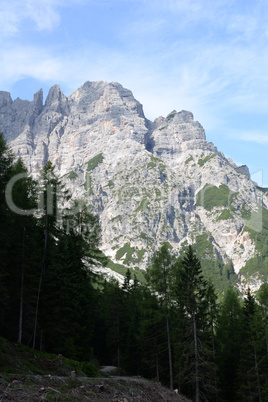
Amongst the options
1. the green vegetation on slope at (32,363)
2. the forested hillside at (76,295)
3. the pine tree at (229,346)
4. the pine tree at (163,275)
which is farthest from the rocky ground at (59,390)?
the pine tree at (229,346)

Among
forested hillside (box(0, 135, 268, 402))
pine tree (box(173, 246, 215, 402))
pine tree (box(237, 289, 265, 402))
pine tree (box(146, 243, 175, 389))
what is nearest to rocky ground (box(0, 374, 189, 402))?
forested hillside (box(0, 135, 268, 402))

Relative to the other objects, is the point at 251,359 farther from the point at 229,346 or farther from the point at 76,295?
the point at 76,295

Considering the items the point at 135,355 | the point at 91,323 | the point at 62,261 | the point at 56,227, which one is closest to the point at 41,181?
the point at 56,227

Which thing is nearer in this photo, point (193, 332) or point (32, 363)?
point (32, 363)

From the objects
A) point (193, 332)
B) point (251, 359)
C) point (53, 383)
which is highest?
point (193, 332)

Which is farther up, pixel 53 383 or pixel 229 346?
pixel 53 383

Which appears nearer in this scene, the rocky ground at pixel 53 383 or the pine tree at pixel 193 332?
the rocky ground at pixel 53 383

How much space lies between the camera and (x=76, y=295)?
99.4 ft

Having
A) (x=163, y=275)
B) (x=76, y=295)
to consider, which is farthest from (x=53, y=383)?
(x=163, y=275)

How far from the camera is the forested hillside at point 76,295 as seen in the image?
2694cm

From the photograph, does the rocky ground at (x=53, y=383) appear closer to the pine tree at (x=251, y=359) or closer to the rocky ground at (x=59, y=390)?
the rocky ground at (x=59, y=390)

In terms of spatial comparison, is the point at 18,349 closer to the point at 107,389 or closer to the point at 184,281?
the point at 107,389

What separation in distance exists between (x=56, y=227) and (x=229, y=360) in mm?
28652

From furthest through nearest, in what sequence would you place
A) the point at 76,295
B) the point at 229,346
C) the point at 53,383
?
the point at 229,346 → the point at 76,295 → the point at 53,383
